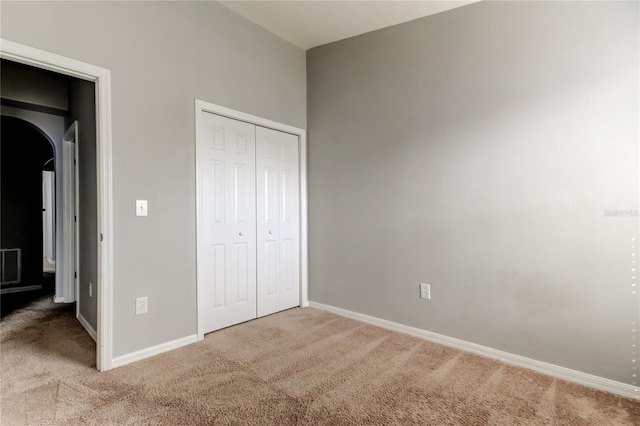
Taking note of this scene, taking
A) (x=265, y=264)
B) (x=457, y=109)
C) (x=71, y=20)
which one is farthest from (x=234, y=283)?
(x=457, y=109)

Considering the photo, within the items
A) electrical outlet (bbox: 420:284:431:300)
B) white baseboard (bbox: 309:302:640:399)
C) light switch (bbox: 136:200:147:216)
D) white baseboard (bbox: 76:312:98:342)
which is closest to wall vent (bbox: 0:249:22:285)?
white baseboard (bbox: 76:312:98:342)

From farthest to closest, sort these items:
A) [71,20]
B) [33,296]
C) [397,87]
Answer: [33,296], [397,87], [71,20]

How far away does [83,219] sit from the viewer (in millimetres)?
2900

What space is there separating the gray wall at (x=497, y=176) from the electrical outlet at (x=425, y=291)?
50mm

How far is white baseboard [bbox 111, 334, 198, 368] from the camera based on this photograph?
7.07 ft

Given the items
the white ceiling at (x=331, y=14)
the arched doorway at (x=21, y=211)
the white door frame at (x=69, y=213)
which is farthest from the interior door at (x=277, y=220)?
the arched doorway at (x=21, y=211)

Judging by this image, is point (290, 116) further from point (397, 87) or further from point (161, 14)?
point (161, 14)

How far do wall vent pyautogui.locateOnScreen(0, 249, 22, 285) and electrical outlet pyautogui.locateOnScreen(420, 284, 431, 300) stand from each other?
533cm

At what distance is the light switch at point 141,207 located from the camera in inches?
88.8

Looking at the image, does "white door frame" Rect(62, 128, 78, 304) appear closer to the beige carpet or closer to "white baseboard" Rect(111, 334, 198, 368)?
the beige carpet

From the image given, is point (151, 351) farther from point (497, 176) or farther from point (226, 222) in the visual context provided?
point (497, 176)

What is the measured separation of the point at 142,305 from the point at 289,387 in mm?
1206

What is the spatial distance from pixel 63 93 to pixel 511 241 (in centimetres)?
448

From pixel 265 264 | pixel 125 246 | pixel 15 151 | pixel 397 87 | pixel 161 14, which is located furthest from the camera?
pixel 15 151
